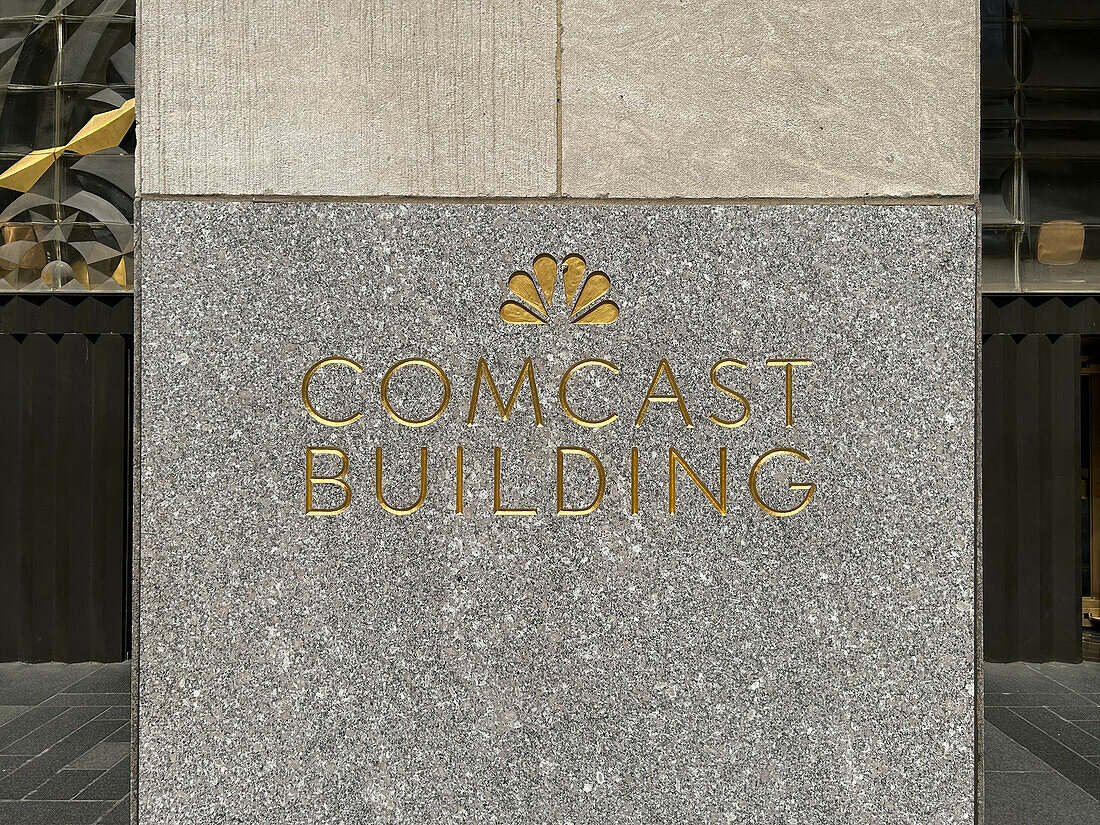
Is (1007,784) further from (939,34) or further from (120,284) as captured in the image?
(120,284)

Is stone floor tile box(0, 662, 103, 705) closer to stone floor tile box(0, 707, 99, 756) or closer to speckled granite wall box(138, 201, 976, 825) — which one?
stone floor tile box(0, 707, 99, 756)

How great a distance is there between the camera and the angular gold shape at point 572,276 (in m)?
2.69

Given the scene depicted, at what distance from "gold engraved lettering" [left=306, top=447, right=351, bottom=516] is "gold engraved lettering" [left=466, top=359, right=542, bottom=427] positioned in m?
0.43

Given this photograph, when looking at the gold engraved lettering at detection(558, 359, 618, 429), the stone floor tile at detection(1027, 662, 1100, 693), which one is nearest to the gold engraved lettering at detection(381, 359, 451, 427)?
the gold engraved lettering at detection(558, 359, 618, 429)

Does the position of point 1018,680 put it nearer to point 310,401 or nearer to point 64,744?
point 310,401

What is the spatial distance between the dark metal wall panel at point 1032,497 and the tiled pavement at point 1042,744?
358 mm

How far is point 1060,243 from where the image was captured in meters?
7.21

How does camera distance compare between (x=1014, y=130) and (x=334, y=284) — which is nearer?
(x=334, y=284)

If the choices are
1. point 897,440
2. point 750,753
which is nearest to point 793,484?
point 897,440

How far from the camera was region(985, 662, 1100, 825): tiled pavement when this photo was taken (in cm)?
437

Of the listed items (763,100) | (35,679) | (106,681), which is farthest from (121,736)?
(763,100)

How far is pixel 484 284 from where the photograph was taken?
2695 millimetres

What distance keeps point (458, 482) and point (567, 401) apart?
435 mm

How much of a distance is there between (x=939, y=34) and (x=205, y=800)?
3.42 metres
